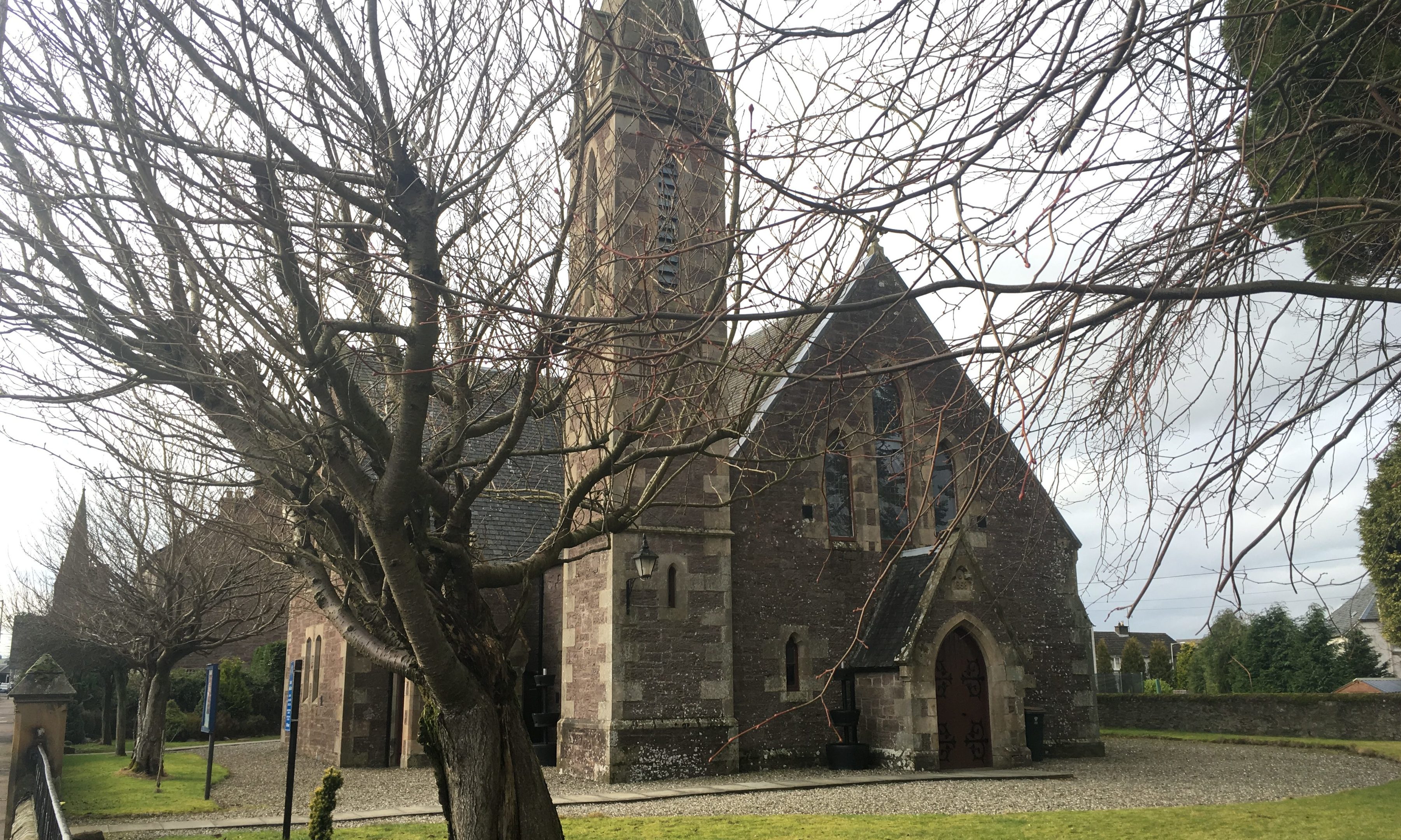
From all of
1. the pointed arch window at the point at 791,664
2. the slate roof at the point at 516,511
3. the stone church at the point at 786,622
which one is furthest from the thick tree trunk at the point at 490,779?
the slate roof at the point at 516,511

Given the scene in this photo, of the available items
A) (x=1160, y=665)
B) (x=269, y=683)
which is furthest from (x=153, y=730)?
(x=1160, y=665)

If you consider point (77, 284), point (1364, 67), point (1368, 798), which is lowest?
point (1368, 798)

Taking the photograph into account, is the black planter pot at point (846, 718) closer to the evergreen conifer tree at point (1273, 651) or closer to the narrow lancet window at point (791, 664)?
the narrow lancet window at point (791, 664)

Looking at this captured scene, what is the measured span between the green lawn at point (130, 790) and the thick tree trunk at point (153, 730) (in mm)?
316

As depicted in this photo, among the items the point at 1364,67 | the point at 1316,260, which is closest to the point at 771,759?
the point at 1316,260

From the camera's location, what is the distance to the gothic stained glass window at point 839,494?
739 inches

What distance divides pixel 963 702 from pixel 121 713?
72.3ft

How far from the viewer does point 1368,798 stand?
41.4 ft

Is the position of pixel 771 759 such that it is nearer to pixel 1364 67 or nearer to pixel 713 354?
pixel 713 354

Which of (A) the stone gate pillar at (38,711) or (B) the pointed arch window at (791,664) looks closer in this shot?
(A) the stone gate pillar at (38,711)

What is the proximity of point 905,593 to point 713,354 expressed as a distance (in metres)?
7.53

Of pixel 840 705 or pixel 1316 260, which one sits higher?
pixel 1316 260

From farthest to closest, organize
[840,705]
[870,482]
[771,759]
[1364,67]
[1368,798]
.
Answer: [870,482] → [840,705] → [771,759] → [1368,798] → [1364,67]

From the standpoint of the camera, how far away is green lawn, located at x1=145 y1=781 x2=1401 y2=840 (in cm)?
997
